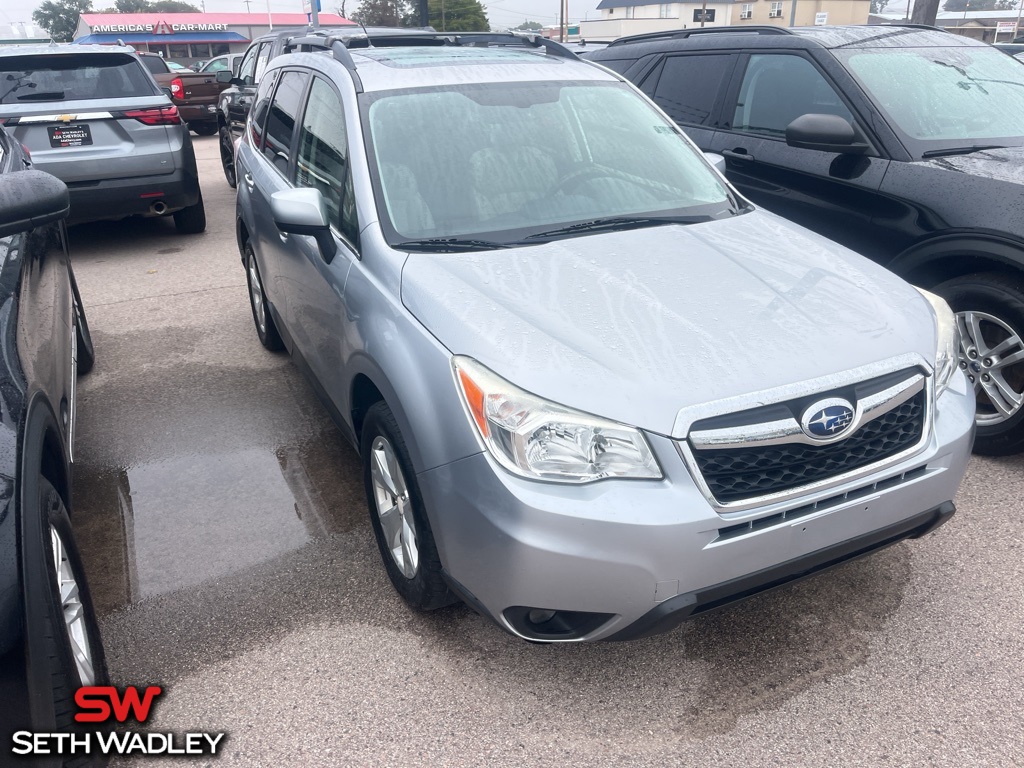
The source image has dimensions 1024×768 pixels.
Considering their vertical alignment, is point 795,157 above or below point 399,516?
above

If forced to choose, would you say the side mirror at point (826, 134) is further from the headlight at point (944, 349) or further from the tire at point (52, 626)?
the tire at point (52, 626)

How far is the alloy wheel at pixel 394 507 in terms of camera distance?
8.65 feet

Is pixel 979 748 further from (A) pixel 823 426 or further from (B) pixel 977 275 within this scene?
(B) pixel 977 275

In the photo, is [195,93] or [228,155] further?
[195,93]

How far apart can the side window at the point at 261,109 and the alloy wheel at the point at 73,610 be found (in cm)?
316

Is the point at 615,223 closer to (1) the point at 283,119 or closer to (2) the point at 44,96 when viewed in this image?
(1) the point at 283,119

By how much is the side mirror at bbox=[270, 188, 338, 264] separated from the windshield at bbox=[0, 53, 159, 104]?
5.06 meters

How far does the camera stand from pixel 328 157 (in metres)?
3.39

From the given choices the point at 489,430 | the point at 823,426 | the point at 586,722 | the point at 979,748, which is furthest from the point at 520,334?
the point at 979,748

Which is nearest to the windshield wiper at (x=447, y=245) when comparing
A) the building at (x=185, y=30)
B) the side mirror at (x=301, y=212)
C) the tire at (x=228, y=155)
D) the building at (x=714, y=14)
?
the side mirror at (x=301, y=212)

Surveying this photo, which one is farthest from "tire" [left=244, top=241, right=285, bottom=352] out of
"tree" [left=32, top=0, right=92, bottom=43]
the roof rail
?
"tree" [left=32, top=0, right=92, bottom=43]

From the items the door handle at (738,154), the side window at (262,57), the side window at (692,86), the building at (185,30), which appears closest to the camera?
the door handle at (738,154)

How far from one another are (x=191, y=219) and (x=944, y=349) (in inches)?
292

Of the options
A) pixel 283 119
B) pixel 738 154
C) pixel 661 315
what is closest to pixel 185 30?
pixel 283 119
